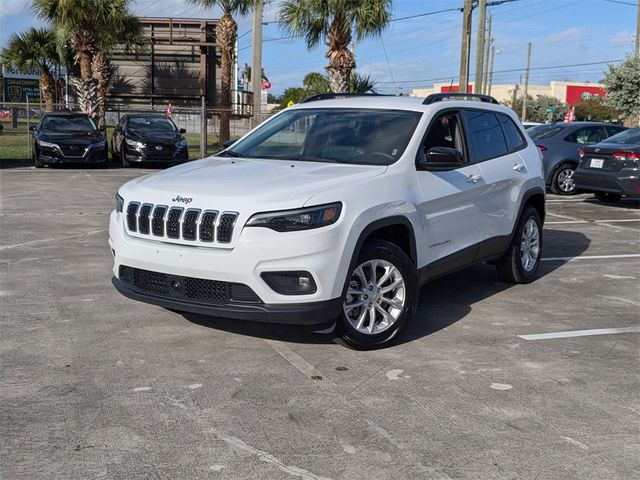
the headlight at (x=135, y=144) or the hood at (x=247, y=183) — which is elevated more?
the hood at (x=247, y=183)

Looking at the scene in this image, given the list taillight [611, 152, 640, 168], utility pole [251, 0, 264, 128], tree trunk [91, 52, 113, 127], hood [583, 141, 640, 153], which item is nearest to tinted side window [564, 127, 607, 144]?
hood [583, 141, 640, 153]

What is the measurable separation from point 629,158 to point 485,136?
754 centimetres

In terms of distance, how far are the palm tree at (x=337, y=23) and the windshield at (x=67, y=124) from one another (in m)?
7.40

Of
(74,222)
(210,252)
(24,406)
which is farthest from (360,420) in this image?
(74,222)

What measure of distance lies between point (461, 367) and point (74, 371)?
2.51 meters

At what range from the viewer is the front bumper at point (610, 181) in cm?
1345

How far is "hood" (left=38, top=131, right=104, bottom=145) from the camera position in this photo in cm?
2033

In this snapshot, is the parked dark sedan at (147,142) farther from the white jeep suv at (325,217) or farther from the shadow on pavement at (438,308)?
the white jeep suv at (325,217)

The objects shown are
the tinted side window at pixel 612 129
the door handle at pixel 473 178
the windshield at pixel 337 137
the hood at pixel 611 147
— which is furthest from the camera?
the tinted side window at pixel 612 129

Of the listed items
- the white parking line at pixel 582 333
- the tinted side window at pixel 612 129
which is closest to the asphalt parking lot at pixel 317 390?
the white parking line at pixel 582 333

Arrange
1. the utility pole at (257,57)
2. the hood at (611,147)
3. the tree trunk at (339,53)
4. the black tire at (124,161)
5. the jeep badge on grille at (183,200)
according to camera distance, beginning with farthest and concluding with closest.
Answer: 1. the utility pole at (257,57)
2. the tree trunk at (339,53)
3. the black tire at (124,161)
4. the hood at (611,147)
5. the jeep badge on grille at (183,200)

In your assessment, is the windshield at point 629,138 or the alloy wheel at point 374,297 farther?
the windshield at point 629,138

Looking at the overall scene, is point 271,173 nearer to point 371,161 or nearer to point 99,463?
point 371,161

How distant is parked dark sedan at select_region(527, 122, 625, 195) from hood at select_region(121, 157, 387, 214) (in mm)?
11764
